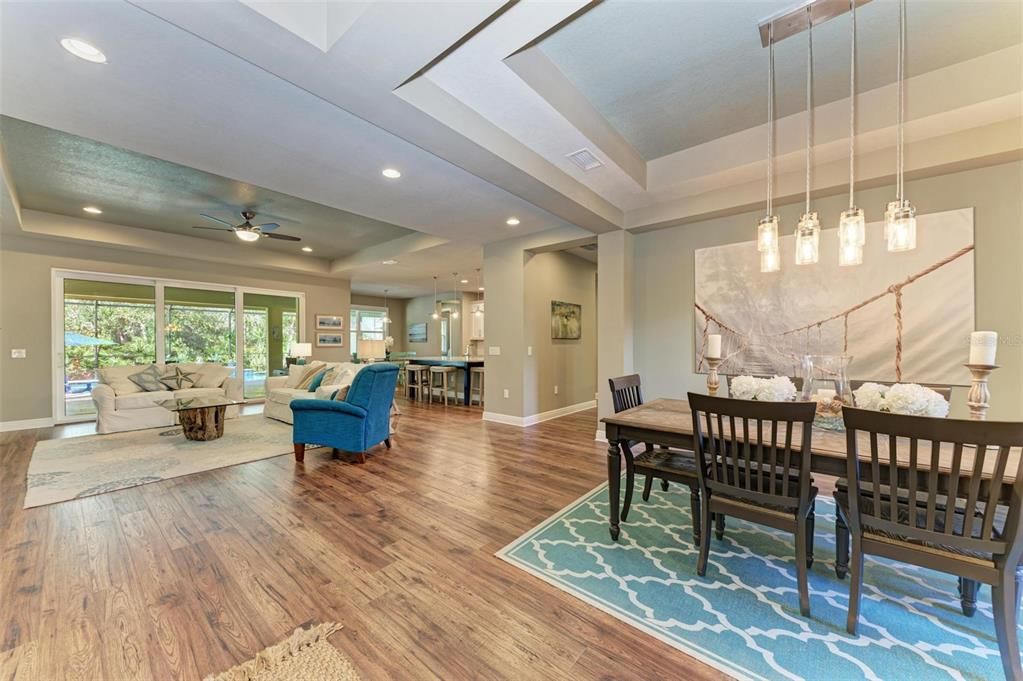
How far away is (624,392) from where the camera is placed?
3.02 m

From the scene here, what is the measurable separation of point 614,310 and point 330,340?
6.57 metres

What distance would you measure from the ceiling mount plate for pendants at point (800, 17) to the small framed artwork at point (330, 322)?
8418 mm

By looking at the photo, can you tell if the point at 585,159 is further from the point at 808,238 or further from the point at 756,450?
the point at 756,450

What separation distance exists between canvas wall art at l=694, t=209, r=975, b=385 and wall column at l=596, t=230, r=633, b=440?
756 millimetres

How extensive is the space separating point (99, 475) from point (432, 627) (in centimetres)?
375

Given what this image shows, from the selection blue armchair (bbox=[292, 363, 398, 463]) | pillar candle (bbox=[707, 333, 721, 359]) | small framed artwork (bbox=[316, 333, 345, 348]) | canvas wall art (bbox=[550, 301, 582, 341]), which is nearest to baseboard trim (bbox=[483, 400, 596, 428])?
canvas wall art (bbox=[550, 301, 582, 341])

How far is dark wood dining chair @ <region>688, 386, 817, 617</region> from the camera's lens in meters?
1.71

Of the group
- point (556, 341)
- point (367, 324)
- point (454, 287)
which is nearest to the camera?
point (556, 341)

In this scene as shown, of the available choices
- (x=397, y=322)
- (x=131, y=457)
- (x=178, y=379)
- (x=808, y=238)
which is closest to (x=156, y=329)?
(x=178, y=379)

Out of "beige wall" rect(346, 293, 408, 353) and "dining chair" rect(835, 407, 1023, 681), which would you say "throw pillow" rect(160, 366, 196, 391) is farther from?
"dining chair" rect(835, 407, 1023, 681)

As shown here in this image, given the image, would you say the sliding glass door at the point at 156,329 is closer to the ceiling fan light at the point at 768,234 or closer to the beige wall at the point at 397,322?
the beige wall at the point at 397,322

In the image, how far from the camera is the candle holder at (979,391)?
177 centimetres

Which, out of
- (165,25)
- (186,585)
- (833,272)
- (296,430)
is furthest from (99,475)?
(833,272)

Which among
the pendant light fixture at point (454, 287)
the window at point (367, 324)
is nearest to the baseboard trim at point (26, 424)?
the window at point (367, 324)
